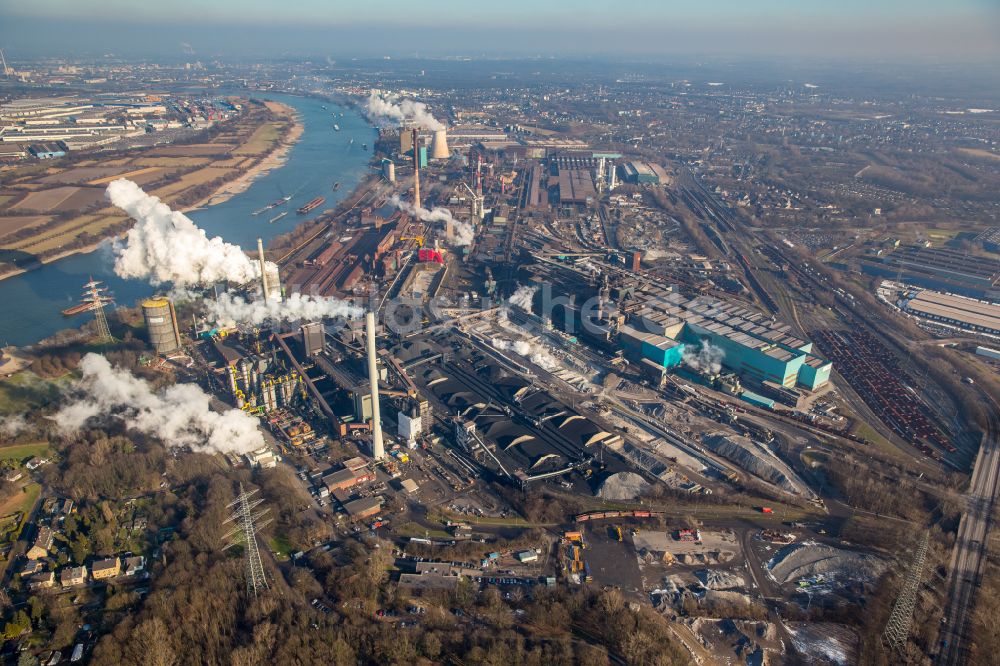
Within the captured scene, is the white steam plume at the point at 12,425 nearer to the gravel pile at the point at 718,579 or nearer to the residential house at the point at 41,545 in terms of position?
the residential house at the point at 41,545

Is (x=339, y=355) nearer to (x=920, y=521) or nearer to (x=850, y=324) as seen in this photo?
(x=920, y=521)

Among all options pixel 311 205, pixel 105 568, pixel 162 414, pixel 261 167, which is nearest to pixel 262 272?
pixel 162 414

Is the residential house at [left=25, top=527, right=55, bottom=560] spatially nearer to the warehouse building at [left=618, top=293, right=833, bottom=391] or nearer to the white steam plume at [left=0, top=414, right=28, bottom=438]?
the white steam plume at [left=0, top=414, right=28, bottom=438]

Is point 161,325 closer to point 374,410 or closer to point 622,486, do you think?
point 374,410

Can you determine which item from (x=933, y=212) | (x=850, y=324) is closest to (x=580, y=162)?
(x=933, y=212)

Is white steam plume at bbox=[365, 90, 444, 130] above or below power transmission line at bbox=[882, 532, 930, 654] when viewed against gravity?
above

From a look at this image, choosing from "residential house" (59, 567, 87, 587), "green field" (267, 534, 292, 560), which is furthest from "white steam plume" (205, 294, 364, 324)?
"residential house" (59, 567, 87, 587)

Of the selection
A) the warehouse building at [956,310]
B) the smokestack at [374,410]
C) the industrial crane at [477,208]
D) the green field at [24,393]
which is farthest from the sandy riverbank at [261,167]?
the warehouse building at [956,310]
